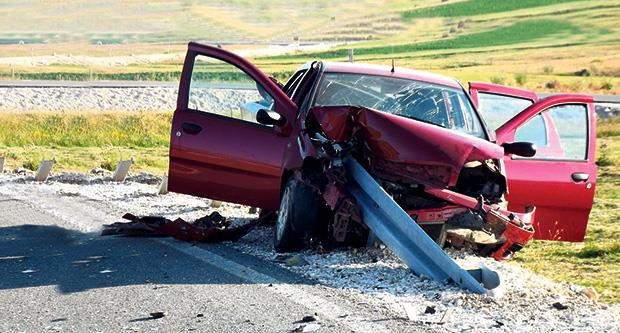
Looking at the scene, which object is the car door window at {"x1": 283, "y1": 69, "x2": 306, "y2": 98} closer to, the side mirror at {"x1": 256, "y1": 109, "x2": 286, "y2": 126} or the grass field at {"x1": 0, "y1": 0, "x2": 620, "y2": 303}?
the side mirror at {"x1": 256, "y1": 109, "x2": 286, "y2": 126}

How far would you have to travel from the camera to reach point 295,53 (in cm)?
10400

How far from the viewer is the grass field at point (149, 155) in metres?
13.0

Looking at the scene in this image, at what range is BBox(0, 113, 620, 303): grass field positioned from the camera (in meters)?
13.0

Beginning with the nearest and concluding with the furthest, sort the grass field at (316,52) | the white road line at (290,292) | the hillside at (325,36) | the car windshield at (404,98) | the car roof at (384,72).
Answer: the white road line at (290,292) < the car windshield at (404,98) < the car roof at (384,72) < the grass field at (316,52) < the hillside at (325,36)

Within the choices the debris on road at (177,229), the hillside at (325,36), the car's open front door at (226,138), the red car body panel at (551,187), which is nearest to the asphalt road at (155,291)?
the debris on road at (177,229)

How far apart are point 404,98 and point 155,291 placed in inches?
142

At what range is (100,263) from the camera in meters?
10.3

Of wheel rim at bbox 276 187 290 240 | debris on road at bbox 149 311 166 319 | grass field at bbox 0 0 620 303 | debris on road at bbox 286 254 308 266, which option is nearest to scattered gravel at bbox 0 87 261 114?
grass field at bbox 0 0 620 303

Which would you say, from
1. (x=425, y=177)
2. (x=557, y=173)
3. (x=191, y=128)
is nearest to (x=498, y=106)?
(x=557, y=173)

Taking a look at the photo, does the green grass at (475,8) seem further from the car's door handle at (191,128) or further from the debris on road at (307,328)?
the debris on road at (307,328)

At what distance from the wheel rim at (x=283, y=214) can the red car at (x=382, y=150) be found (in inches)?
0.4

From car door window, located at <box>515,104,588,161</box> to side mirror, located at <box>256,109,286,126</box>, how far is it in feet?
7.84

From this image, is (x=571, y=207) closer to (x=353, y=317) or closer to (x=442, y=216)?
(x=442, y=216)

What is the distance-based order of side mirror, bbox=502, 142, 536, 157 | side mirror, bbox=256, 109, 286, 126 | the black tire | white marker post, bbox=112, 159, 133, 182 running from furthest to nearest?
white marker post, bbox=112, 159, 133, 182, side mirror, bbox=502, 142, 536, 157, side mirror, bbox=256, 109, 286, 126, the black tire
